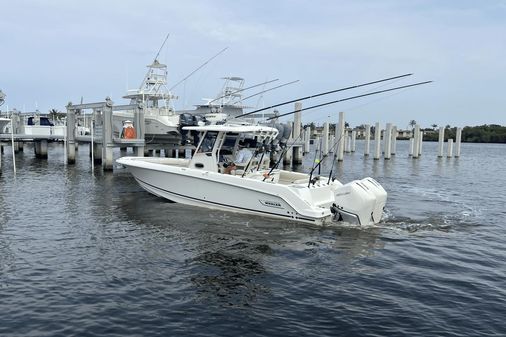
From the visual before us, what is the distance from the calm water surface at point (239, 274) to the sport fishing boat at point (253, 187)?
0.54m

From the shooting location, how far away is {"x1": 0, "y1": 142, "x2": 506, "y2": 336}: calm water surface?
700 cm

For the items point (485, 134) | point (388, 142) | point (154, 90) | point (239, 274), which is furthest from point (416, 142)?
point (485, 134)

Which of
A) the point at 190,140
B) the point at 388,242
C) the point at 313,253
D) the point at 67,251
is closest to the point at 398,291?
the point at 313,253

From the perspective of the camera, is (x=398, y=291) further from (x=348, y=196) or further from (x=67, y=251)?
(x=67, y=251)

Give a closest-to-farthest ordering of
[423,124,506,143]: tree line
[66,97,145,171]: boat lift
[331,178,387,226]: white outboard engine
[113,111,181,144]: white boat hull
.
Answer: [331,178,387,226]: white outboard engine < [66,97,145,171]: boat lift < [113,111,181,144]: white boat hull < [423,124,506,143]: tree line

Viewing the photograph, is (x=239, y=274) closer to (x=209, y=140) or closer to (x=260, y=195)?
(x=260, y=195)

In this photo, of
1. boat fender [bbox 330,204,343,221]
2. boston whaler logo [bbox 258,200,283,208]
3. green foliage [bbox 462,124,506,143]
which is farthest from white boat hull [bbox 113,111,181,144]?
green foliage [bbox 462,124,506,143]

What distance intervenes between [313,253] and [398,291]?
8.55 ft

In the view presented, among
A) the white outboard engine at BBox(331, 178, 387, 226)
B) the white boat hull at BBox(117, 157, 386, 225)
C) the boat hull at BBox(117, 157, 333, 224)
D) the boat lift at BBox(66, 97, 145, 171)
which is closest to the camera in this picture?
the white outboard engine at BBox(331, 178, 387, 226)

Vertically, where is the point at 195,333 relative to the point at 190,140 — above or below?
below

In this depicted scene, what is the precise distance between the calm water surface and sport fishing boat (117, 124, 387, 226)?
535 millimetres

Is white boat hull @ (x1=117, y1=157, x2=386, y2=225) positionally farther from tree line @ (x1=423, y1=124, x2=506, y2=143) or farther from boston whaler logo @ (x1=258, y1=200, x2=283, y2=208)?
tree line @ (x1=423, y1=124, x2=506, y2=143)

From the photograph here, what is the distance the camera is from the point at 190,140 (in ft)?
59.6

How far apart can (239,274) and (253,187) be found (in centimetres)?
548
